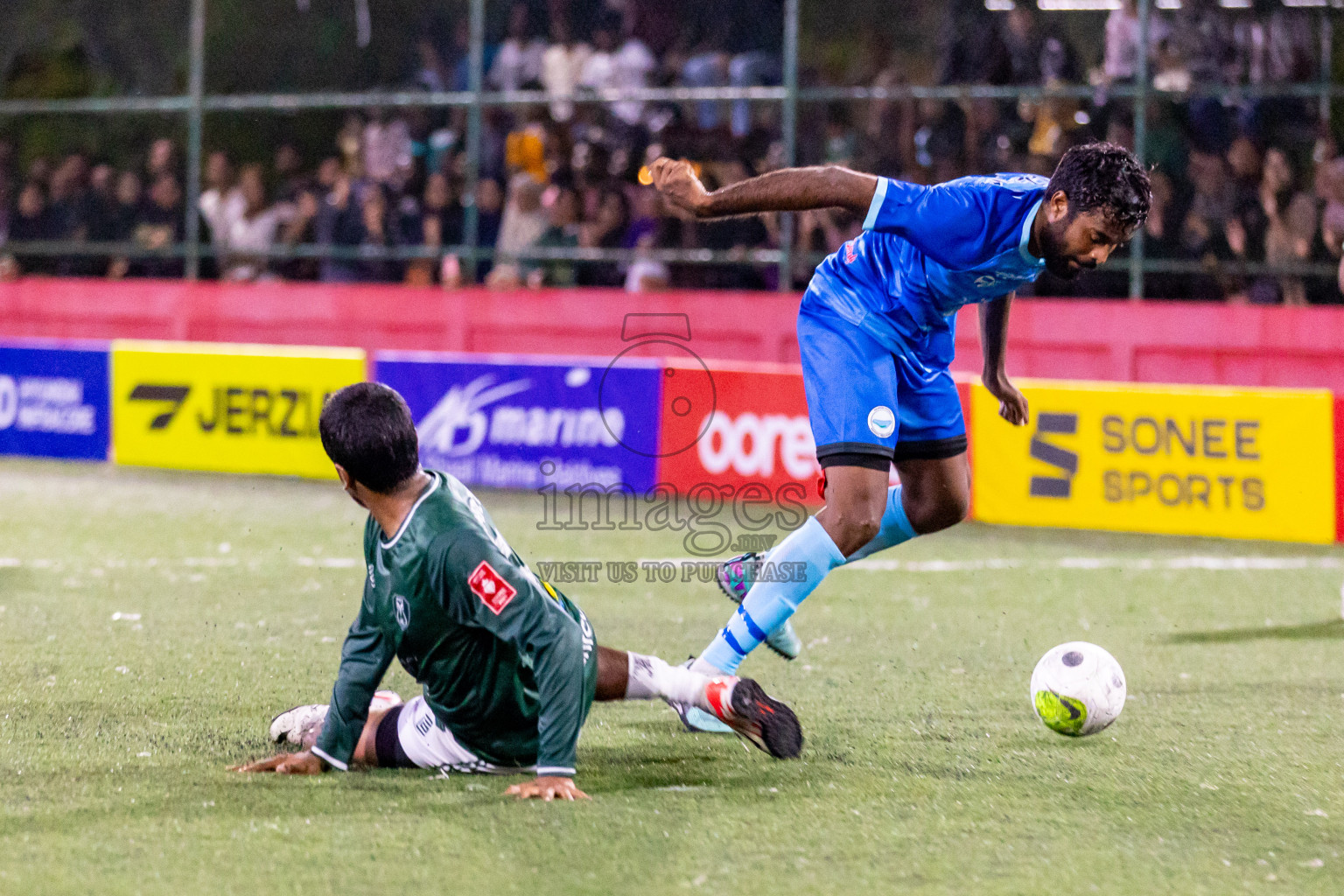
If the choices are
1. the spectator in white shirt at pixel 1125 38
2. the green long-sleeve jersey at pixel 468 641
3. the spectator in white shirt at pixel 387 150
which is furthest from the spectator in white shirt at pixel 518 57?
the green long-sleeve jersey at pixel 468 641

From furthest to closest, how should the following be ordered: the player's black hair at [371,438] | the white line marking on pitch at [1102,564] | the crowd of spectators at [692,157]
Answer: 1. the crowd of spectators at [692,157]
2. the white line marking on pitch at [1102,564]
3. the player's black hair at [371,438]

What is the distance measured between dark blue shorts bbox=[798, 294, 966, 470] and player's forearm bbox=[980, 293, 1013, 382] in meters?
0.36

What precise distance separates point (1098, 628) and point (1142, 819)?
269 cm

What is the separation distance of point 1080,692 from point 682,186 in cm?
176

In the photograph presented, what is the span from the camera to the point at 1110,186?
4137mm

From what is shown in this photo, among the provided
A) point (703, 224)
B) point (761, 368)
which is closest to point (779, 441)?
point (761, 368)

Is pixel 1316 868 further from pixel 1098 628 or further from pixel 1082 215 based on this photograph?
pixel 1098 628

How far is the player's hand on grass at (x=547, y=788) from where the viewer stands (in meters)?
3.74

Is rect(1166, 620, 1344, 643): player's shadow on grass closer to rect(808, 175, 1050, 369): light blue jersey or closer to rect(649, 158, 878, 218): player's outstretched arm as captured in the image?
rect(808, 175, 1050, 369): light blue jersey

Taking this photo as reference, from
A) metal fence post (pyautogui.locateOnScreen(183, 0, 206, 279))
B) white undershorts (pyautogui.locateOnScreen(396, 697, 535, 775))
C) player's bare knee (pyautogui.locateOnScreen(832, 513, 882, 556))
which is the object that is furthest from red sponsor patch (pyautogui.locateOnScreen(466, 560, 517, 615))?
metal fence post (pyautogui.locateOnScreen(183, 0, 206, 279))

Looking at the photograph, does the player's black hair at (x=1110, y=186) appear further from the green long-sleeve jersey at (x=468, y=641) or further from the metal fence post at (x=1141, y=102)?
the metal fence post at (x=1141, y=102)

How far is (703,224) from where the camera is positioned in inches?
493

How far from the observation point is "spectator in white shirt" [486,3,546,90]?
13594 millimetres

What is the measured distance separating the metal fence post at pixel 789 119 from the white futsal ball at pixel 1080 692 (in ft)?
25.0
